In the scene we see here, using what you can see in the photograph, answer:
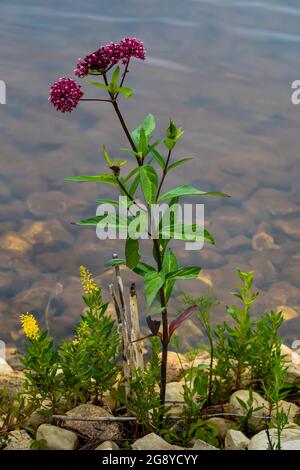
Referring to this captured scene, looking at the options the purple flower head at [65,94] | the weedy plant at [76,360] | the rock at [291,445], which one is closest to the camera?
the purple flower head at [65,94]

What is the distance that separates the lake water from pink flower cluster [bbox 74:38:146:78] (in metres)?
1.71

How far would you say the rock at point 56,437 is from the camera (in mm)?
2154

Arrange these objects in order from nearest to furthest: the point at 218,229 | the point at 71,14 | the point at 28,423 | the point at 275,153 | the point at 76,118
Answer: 1. the point at 28,423
2. the point at 218,229
3. the point at 275,153
4. the point at 76,118
5. the point at 71,14

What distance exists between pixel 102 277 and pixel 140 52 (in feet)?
6.36

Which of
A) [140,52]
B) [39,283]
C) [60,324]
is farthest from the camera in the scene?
[39,283]

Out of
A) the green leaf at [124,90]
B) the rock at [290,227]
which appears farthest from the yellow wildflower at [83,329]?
the rock at [290,227]

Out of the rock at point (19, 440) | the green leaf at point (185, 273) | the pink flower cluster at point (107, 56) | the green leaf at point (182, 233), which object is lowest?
the rock at point (19, 440)

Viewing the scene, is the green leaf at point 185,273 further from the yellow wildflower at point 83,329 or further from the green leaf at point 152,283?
the yellow wildflower at point 83,329

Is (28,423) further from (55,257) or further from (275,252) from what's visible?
(275,252)

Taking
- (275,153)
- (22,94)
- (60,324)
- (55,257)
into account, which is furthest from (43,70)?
(60,324)

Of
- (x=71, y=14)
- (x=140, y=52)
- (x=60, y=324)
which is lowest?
(x=60, y=324)

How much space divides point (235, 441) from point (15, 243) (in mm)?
2208

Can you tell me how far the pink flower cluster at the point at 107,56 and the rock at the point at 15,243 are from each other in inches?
83.1

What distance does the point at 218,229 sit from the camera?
4156 mm
